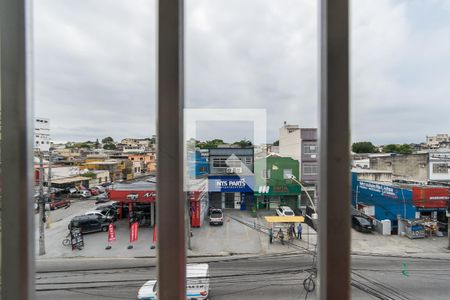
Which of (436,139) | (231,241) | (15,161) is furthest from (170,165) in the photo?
(231,241)

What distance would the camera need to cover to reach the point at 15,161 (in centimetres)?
42

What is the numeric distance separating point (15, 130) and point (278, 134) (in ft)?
3.71

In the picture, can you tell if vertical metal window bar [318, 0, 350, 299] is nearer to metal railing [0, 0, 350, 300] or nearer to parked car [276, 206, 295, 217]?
metal railing [0, 0, 350, 300]

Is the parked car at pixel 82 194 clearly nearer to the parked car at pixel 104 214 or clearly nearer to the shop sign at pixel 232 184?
the parked car at pixel 104 214

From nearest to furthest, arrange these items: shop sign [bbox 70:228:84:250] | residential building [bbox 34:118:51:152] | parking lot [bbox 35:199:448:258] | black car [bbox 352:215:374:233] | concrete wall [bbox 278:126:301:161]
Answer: black car [bbox 352:215:374:233]
residential building [bbox 34:118:51:152]
concrete wall [bbox 278:126:301:161]
parking lot [bbox 35:199:448:258]
shop sign [bbox 70:228:84:250]

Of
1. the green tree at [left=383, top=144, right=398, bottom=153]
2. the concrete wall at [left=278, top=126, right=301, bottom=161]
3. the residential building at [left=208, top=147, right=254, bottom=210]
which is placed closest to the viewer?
the green tree at [left=383, top=144, right=398, bottom=153]

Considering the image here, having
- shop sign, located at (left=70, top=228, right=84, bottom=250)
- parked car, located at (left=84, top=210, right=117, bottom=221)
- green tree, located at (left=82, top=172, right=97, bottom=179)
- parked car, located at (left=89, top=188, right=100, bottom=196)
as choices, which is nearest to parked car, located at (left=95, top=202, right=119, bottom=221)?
parked car, located at (left=84, top=210, right=117, bottom=221)

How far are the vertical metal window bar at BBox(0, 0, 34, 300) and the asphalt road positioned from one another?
1304 mm

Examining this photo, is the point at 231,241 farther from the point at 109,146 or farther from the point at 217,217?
the point at 109,146

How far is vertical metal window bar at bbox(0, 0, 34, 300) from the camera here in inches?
16.4

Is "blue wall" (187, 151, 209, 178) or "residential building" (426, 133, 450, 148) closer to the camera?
"blue wall" (187, 151, 209, 178)

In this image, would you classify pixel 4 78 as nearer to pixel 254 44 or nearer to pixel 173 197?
pixel 173 197

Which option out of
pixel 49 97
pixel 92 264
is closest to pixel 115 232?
pixel 92 264

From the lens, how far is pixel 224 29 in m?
0.86
